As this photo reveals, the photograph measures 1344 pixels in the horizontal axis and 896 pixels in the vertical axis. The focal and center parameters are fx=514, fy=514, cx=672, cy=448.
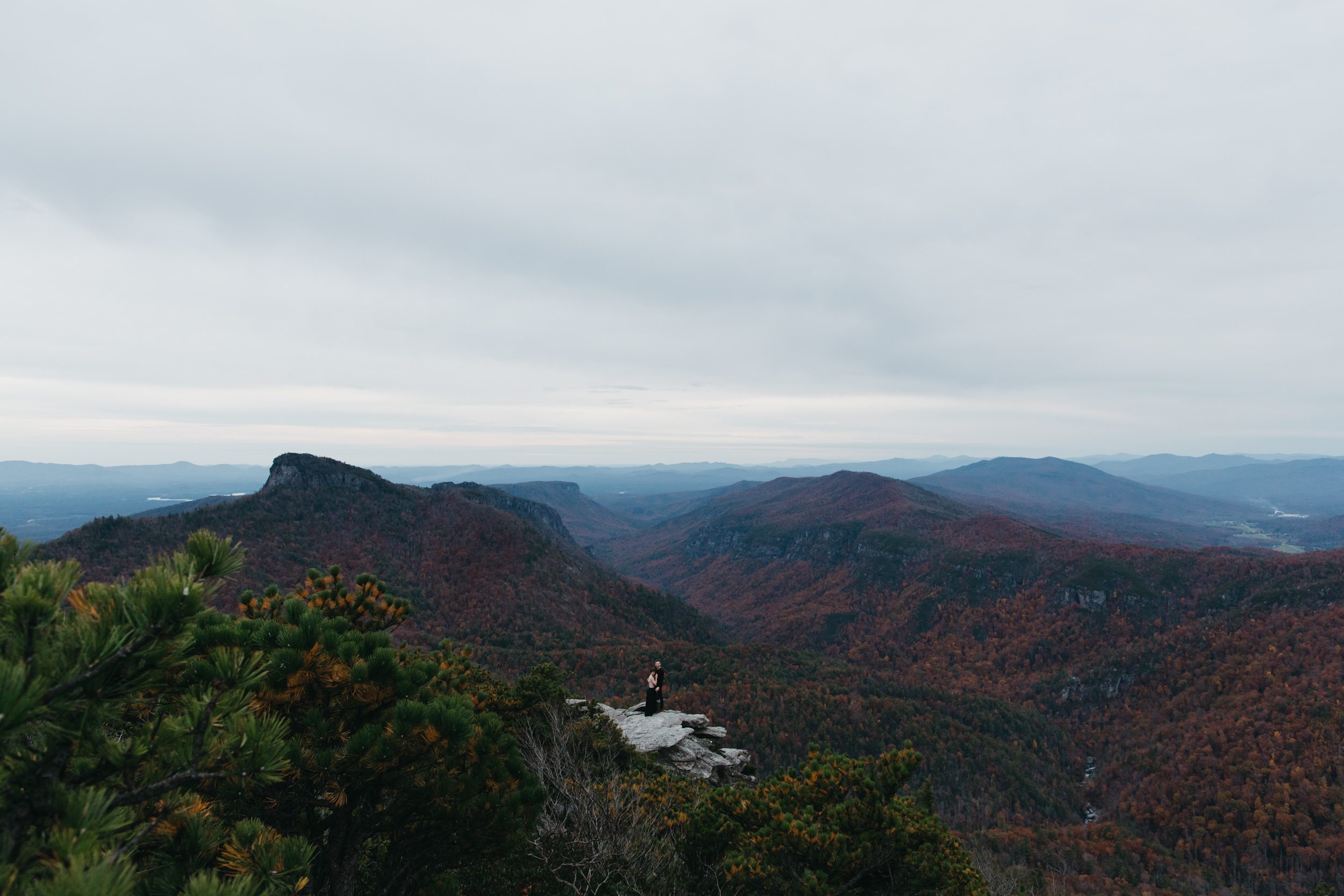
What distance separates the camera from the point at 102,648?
3.48 meters

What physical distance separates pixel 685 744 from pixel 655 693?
100 inches

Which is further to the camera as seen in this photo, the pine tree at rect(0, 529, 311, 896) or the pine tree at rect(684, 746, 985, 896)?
the pine tree at rect(684, 746, 985, 896)

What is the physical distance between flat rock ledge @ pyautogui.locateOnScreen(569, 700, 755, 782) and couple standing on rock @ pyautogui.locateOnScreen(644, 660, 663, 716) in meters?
0.37

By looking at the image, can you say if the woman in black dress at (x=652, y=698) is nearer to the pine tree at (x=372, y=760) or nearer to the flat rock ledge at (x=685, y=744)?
the flat rock ledge at (x=685, y=744)

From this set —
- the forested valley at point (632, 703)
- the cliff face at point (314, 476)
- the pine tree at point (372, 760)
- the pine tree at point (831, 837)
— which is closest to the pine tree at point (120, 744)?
the forested valley at point (632, 703)

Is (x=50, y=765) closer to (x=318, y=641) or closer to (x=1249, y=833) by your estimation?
(x=318, y=641)

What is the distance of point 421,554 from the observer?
103250 mm

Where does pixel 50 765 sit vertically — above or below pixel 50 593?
below

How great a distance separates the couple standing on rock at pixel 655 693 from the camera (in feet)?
69.6

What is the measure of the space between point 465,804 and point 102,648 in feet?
18.2

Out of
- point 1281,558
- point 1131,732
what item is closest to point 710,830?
point 1131,732

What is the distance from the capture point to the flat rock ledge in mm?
20016

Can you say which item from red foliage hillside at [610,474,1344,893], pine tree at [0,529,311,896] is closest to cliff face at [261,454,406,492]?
red foliage hillside at [610,474,1344,893]

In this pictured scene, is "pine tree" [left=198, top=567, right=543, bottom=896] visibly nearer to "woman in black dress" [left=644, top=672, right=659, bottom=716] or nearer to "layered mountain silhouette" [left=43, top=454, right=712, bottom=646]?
"woman in black dress" [left=644, top=672, right=659, bottom=716]
